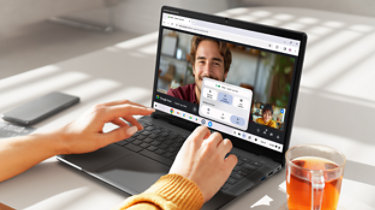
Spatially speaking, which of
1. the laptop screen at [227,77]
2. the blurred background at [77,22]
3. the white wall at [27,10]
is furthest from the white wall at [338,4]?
the laptop screen at [227,77]

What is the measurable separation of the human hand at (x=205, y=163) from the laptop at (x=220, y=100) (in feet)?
0.10

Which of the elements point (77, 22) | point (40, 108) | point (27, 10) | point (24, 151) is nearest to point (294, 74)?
→ point (24, 151)

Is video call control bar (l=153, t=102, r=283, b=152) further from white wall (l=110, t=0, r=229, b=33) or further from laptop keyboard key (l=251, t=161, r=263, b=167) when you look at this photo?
white wall (l=110, t=0, r=229, b=33)

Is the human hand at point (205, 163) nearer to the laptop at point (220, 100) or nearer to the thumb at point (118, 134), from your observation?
the laptop at point (220, 100)

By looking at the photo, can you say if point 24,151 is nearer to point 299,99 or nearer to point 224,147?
point 224,147

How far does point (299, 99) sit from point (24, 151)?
812 mm

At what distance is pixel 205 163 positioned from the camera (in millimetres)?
892

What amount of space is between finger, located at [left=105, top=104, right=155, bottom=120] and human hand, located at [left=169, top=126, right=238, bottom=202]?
0.21 m

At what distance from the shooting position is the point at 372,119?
1.28 metres

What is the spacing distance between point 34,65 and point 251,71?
2.75 metres

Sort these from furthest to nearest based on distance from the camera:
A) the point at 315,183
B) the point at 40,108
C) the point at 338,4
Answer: the point at 338,4 → the point at 40,108 → the point at 315,183

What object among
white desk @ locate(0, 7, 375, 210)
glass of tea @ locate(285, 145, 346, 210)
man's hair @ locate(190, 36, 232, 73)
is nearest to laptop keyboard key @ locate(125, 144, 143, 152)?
white desk @ locate(0, 7, 375, 210)

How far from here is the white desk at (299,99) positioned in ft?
2.97

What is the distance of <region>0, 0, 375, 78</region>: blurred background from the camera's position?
143 inches
